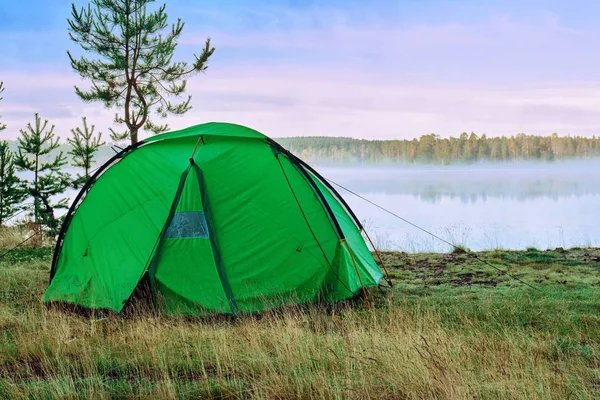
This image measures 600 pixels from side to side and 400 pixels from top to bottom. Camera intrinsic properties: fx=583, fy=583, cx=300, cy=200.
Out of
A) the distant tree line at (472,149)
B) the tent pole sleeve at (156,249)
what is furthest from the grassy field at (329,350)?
the distant tree line at (472,149)

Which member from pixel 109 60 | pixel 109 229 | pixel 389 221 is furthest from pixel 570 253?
pixel 389 221

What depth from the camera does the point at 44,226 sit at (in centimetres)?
1794

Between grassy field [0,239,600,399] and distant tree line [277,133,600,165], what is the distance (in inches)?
3828

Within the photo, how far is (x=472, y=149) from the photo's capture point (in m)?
106

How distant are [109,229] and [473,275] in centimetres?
637

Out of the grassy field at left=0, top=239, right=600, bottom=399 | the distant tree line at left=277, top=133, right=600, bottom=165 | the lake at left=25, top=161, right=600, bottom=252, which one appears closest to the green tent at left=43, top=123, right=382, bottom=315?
the grassy field at left=0, top=239, right=600, bottom=399

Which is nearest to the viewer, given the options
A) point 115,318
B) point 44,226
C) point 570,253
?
point 115,318

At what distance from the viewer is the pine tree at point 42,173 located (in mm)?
17938

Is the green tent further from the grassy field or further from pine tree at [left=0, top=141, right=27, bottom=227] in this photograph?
pine tree at [left=0, top=141, right=27, bottom=227]

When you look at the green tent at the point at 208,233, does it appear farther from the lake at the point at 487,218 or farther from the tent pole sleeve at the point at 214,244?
the lake at the point at 487,218

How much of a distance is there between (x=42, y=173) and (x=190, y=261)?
13.5 m

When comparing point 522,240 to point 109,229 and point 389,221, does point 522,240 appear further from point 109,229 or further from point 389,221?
point 109,229

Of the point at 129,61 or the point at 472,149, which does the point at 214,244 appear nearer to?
the point at 129,61

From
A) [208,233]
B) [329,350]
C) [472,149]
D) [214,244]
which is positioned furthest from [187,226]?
[472,149]
